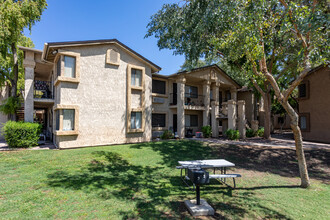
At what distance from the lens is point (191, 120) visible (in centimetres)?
2002

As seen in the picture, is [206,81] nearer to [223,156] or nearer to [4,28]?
[223,156]

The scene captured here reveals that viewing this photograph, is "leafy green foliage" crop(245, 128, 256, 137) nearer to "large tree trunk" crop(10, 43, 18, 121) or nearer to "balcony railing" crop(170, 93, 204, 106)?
"balcony railing" crop(170, 93, 204, 106)

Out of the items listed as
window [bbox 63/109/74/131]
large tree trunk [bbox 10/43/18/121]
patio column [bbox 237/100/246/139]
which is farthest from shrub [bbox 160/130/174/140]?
large tree trunk [bbox 10/43/18/121]

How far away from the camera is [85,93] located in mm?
11828

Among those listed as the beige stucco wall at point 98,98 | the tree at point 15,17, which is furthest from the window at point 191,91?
the tree at point 15,17

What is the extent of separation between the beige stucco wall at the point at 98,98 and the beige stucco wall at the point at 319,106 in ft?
54.3

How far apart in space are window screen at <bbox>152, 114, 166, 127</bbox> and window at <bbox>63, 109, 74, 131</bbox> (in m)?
7.61

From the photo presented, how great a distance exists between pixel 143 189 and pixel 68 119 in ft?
26.4

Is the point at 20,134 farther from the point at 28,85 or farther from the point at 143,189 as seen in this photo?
the point at 143,189

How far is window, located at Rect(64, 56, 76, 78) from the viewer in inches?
442

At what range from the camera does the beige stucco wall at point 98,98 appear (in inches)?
451

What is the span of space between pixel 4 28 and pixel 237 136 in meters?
21.1

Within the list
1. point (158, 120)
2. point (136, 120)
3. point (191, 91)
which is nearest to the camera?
point (136, 120)

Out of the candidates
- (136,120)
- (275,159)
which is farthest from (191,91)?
(275,159)
